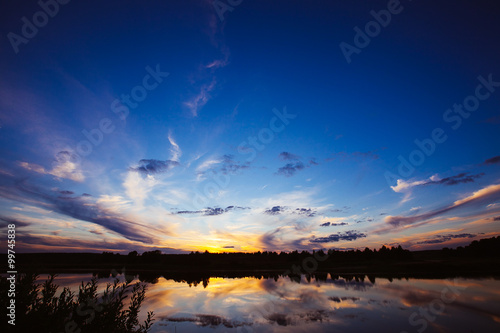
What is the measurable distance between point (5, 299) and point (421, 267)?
293ft

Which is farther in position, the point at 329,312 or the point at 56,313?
the point at 329,312

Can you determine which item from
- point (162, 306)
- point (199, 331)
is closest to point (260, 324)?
point (199, 331)

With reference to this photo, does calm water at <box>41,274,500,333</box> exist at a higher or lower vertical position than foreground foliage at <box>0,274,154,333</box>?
lower

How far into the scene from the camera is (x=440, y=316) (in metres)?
20.6
